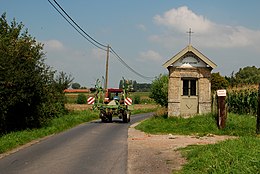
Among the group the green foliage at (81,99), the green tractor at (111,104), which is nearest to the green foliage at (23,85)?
the green tractor at (111,104)

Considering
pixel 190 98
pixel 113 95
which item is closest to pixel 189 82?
pixel 190 98

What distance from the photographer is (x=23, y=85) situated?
19.1m

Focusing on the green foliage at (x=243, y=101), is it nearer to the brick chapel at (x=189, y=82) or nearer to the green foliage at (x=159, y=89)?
the brick chapel at (x=189, y=82)

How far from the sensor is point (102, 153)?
514 inches

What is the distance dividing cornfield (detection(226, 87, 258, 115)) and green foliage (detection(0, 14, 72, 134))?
474 inches

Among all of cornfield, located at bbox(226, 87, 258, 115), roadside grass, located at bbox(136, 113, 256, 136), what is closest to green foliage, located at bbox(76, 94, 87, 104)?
cornfield, located at bbox(226, 87, 258, 115)

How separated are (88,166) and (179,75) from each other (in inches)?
537

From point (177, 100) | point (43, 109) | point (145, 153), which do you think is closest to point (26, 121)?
point (43, 109)

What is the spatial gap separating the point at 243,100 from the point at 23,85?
13845mm

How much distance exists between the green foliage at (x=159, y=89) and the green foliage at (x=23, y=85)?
2333 centimetres

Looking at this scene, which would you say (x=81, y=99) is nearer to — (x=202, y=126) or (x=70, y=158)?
(x=202, y=126)

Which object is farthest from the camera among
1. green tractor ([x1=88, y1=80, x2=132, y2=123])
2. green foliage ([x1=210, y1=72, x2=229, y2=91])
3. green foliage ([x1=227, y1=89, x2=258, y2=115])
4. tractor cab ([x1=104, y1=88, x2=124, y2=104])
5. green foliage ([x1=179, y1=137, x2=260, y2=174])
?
green foliage ([x1=210, y1=72, x2=229, y2=91])

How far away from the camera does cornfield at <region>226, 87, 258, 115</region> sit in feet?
80.1

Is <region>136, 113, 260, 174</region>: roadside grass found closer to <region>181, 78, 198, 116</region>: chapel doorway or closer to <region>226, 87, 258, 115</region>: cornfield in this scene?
<region>181, 78, 198, 116</region>: chapel doorway
